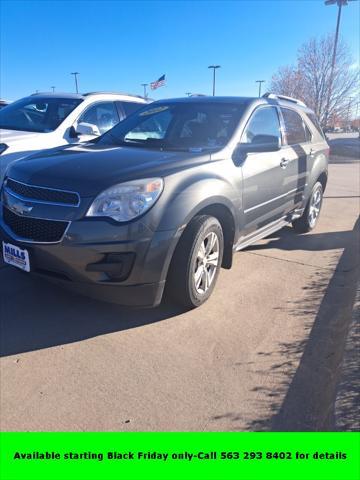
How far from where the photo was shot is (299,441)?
6.80ft

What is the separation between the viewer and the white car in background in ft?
15.7

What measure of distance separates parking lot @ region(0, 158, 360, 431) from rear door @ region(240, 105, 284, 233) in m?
0.72

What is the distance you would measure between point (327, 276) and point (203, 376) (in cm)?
238

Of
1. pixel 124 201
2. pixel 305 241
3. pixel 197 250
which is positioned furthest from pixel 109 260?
pixel 305 241

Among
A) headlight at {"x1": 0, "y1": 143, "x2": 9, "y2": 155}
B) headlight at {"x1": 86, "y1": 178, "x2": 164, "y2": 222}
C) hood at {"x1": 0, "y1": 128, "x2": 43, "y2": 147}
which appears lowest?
headlight at {"x1": 86, "y1": 178, "x2": 164, "y2": 222}

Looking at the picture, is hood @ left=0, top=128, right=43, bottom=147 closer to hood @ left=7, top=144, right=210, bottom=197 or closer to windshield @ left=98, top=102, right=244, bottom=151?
windshield @ left=98, top=102, right=244, bottom=151

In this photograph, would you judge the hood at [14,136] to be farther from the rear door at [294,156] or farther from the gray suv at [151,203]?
the rear door at [294,156]

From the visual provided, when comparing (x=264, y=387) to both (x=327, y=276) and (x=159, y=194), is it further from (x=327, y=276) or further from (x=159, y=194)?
(x=327, y=276)

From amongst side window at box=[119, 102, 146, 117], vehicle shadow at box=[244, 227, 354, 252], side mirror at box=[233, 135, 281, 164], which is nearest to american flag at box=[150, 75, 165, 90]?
side window at box=[119, 102, 146, 117]

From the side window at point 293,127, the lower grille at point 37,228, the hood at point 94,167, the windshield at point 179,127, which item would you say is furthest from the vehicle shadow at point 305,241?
the lower grille at point 37,228

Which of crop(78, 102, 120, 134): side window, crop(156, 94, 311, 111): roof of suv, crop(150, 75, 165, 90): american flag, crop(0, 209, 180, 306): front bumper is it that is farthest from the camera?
crop(150, 75, 165, 90): american flag

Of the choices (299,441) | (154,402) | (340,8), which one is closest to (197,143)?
(154,402)

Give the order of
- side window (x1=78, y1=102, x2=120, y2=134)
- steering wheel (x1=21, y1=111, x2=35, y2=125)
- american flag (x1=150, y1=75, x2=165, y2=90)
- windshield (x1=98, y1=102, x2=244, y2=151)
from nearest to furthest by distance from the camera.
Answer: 1. windshield (x1=98, y1=102, x2=244, y2=151)
2. steering wheel (x1=21, y1=111, x2=35, y2=125)
3. side window (x1=78, y1=102, x2=120, y2=134)
4. american flag (x1=150, y1=75, x2=165, y2=90)

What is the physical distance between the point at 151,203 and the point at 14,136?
2.93 meters
